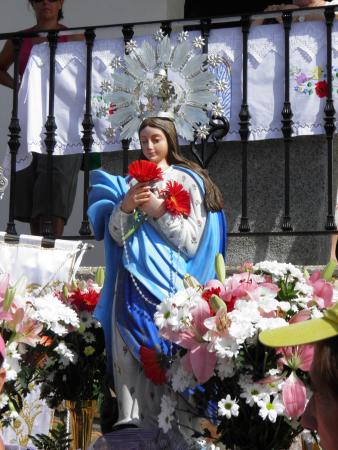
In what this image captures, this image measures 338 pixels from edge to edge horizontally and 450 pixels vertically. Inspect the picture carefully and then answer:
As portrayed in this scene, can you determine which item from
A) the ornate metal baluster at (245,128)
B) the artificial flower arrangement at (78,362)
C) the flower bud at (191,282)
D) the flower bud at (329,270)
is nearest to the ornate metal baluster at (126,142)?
the ornate metal baluster at (245,128)

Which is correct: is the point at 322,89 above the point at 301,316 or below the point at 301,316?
above

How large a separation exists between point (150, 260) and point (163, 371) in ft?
1.63

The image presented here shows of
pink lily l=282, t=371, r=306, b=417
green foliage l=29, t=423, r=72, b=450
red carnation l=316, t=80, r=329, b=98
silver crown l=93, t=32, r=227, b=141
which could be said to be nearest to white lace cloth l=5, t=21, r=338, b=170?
red carnation l=316, t=80, r=329, b=98

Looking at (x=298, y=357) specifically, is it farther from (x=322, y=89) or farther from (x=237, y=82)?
(x=237, y=82)

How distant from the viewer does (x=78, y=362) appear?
448 cm

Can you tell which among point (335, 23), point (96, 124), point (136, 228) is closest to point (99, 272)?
point (136, 228)

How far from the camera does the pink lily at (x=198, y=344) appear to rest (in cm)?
352

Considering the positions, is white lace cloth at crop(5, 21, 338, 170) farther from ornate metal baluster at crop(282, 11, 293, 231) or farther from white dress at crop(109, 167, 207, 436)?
white dress at crop(109, 167, 207, 436)

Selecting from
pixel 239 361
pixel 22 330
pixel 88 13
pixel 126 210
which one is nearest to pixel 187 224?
pixel 126 210

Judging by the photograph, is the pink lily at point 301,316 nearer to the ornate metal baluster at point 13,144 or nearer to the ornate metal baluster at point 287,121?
the ornate metal baluster at point 287,121

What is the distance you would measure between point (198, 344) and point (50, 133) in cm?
296

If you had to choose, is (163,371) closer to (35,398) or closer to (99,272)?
(99,272)

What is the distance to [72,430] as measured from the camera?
465 cm

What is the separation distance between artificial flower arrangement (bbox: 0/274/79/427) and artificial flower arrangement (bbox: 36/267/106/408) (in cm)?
11
